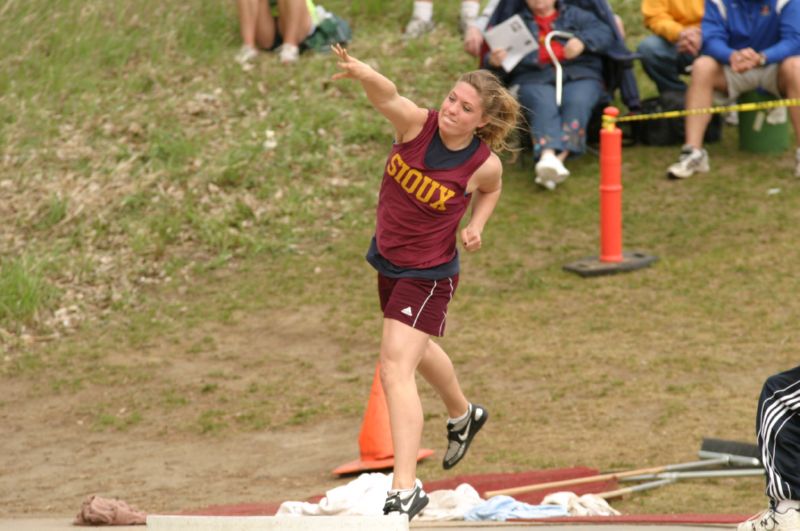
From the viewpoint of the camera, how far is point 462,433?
21.5 feet

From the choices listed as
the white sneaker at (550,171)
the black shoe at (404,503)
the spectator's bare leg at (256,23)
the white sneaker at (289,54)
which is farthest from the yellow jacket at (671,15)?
the black shoe at (404,503)

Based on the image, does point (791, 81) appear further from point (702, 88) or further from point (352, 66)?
point (352, 66)

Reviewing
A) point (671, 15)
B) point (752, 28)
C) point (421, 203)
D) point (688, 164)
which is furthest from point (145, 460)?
point (671, 15)

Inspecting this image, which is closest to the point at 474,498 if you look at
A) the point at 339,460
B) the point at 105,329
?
the point at 339,460

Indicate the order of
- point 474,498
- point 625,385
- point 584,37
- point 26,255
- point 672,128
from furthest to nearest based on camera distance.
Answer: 1. point 672,128
2. point 584,37
3. point 26,255
4. point 625,385
5. point 474,498

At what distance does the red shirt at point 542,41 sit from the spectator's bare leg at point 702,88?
105 cm

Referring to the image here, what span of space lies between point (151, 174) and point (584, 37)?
3677 millimetres

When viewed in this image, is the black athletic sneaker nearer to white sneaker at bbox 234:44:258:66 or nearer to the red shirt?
the red shirt

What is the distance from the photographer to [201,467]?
→ 7.32 meters

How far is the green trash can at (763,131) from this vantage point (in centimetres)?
1159

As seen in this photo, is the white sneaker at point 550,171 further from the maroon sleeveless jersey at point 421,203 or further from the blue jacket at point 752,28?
the maroon sleeveless jersey at point 421,203

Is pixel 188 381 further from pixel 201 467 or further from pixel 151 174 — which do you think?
pixel 151 174

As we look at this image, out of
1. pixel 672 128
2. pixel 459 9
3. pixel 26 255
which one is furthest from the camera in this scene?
pixel 459 9

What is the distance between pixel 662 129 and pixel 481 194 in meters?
6.34
